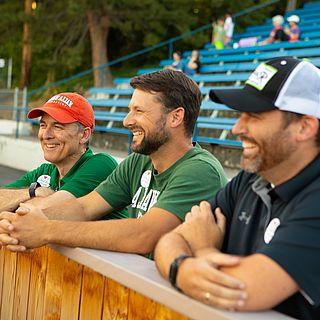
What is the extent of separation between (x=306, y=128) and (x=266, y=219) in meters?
0.33

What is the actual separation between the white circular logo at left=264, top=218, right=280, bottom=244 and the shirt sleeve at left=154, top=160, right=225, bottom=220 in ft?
1.78

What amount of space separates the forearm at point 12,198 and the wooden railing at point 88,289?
15.7 inches

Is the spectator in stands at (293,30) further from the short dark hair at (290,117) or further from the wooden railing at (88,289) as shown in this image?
the short dark hair at (290,117)

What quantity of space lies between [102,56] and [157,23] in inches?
100

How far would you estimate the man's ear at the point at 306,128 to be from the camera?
1.89m

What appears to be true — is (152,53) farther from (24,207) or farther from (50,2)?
(24,207)

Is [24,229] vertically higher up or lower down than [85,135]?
lower down

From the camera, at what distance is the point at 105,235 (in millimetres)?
2264

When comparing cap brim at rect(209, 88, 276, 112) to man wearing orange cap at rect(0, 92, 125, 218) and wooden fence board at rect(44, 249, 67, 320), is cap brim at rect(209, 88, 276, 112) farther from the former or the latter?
man wearing orange cap at rect(0, 92, 125, 218)

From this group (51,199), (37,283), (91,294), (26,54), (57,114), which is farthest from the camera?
(26,54)

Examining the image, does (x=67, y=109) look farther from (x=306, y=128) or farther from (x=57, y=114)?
(x=306, y=128)

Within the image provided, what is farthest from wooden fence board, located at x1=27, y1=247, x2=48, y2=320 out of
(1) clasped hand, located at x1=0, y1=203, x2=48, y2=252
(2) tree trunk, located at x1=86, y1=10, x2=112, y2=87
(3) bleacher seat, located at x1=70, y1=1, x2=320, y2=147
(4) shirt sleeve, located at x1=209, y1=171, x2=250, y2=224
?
(2) tree trunk, located at x1=86, y1=10, x2=112, y2=87

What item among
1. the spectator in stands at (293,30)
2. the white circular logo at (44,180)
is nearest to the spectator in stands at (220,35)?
the spectator in stands at (293,30)

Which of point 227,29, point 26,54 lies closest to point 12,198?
point 227,29
